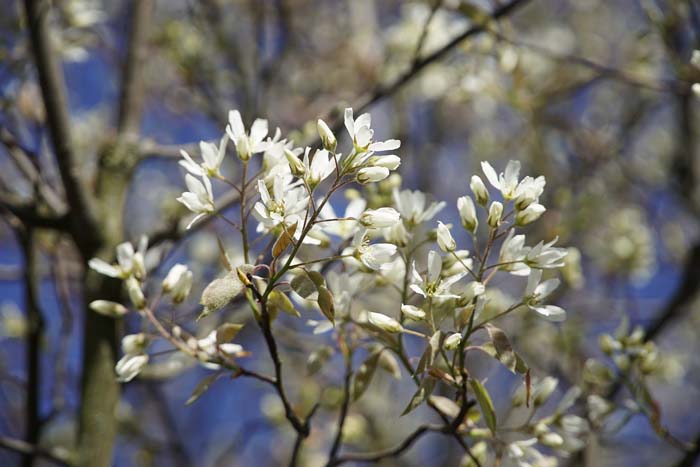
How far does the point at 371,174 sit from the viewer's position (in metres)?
1.20

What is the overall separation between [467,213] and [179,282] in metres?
0.60

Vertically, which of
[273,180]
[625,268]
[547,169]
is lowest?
[625,268]

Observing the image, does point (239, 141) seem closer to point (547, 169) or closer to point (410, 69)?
point (410, 69)

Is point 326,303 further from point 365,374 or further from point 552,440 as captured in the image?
point 552,440

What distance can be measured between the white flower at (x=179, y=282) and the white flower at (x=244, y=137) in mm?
296

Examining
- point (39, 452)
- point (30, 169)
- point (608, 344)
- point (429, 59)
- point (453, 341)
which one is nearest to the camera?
point (453, 341)

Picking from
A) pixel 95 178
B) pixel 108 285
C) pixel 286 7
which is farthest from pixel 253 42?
pixel 108 285

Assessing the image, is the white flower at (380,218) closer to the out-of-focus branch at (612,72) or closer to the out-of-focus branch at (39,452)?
the out-of-focus branch at (612,72)

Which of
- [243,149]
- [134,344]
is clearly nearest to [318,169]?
[243,149]

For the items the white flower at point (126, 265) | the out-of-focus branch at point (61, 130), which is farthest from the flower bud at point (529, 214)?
the out-of-focus branch at point (61, 130)

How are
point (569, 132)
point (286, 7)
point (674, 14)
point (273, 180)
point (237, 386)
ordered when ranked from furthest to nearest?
1. point (237, 386)
2. point (286, 7)
3. point (569, 132)
4. point (674, 14)
5. point (273, 180)

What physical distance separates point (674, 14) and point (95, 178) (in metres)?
2.10

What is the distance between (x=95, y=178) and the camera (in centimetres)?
237

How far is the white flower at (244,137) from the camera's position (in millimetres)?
1281
